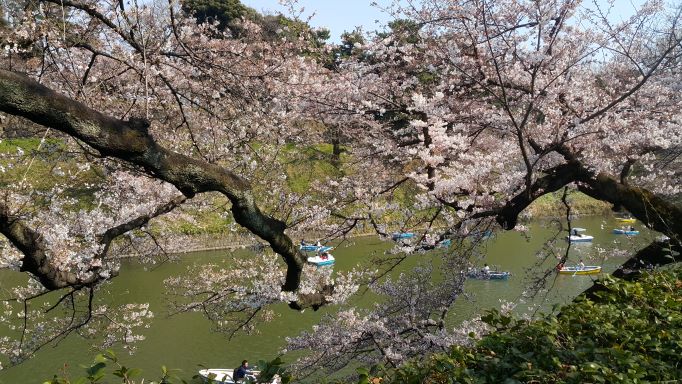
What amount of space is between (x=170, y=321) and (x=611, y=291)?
463 inches

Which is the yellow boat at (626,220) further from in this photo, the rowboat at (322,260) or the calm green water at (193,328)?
the rowboat at (322,260)

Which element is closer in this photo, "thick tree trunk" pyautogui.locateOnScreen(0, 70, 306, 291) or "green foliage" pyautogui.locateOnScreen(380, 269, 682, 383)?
"thick tree trunk" pyautogui.locateOnScreen(0, 70, 306, 291)

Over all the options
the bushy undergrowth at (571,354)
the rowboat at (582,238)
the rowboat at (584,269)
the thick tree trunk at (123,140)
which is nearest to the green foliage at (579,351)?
the bushy undergrowth at (571,354)

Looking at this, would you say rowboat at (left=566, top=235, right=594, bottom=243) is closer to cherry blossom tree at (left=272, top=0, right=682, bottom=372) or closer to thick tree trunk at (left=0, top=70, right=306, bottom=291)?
cherry blossom tree at (left=272, top=0, right=682, bottom=372)

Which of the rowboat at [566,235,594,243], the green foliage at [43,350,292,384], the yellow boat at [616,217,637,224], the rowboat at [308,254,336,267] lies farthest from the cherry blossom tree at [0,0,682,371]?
the yellow boat at [616,217,637,224]

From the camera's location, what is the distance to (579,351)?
7.87 ft

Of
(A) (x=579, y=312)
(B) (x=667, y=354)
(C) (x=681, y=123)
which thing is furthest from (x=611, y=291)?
(C) (x=681, y=123)

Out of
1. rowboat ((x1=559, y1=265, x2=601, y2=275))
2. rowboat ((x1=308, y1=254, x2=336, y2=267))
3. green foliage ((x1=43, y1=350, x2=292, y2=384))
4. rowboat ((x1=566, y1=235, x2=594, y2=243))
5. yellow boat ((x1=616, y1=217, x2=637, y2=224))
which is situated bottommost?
green foliage ((x1=43, y1=350, x2=292, y2=384))

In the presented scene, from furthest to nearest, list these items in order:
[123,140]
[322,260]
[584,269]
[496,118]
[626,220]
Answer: [626,220] → [322,260] → [584,269] → [496,118] → [123,140]

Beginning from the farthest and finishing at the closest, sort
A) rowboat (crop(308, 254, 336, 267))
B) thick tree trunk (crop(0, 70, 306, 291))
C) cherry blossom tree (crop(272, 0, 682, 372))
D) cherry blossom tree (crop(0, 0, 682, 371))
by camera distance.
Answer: rowboat (crop(308, 254, 336, 267)), cherry blossom tree (crop(272, 0, 682, 372)), cherry blossom tree (crop(0, 0, 682, 371)), thick tree trunk (crop(0, 70, 306, 291))

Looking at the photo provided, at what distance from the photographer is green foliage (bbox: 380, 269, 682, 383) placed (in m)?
2.20

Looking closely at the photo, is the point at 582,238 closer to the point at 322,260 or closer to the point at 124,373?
the point at 322,260

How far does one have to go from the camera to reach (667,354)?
253cm

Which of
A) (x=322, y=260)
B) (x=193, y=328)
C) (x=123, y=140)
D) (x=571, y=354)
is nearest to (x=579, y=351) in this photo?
(x=571, y=354)
